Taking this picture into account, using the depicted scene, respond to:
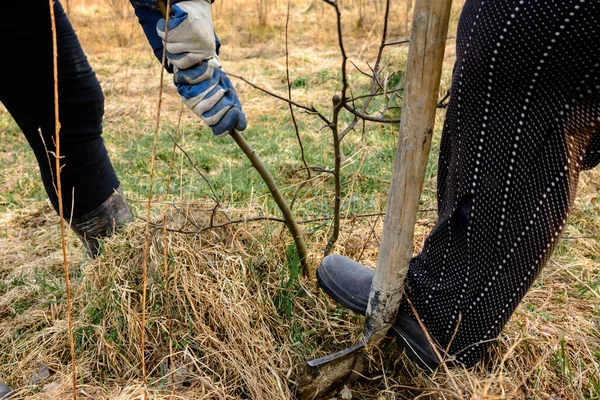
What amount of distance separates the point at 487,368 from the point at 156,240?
1.11 m

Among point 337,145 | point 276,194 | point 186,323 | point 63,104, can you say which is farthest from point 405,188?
point 63,104

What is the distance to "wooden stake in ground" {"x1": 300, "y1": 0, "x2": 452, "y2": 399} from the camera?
1.08 meters

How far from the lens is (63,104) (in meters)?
1.80

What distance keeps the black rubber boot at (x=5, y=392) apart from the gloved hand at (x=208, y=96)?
3.16ft

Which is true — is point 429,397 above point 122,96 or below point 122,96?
above

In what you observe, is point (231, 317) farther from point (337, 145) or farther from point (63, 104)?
point (63, 104)

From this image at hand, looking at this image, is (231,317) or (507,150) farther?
(231,317)

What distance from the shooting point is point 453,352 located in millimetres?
1352

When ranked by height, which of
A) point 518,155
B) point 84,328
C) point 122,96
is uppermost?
point 518,155

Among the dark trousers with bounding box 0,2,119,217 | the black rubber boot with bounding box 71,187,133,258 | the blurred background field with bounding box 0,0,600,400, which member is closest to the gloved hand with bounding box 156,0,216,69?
the blurred background field with bounding box 0,0,600,400

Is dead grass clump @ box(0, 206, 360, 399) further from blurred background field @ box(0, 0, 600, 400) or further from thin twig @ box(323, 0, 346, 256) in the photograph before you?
thin twig @ box(323, 0, 346, 256)

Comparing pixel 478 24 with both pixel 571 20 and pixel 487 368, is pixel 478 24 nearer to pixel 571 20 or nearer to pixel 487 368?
pixel 571 20

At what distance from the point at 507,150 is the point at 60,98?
147 cm

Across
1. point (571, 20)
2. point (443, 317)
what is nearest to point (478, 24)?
point (571, 20)
